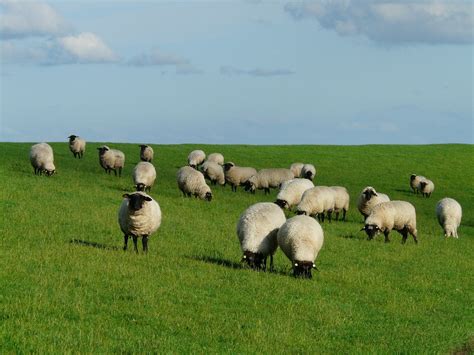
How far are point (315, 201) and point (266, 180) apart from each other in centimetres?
1121

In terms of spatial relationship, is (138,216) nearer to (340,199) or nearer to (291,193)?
(291,193)

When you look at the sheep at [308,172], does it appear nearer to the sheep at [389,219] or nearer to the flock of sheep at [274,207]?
the flock of sheep at [274,207]

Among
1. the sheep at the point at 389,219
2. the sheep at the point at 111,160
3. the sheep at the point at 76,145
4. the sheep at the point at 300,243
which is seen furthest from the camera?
the sheep at the point at 76,145

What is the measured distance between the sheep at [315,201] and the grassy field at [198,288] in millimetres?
1025

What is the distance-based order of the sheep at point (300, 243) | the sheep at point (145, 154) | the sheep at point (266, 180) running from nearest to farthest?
the sheep at point (300, 243) < the sheep at point (266, 180) < the sheep at point (145, 154)

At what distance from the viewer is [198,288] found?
50.8 ft

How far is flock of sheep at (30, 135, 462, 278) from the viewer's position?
18844 millimetres

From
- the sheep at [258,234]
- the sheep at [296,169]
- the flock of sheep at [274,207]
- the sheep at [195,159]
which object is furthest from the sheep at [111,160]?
the sheep at [258,234]

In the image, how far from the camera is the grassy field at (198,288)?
11.7 meters

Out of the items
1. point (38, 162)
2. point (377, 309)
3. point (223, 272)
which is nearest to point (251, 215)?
point (223, 272)

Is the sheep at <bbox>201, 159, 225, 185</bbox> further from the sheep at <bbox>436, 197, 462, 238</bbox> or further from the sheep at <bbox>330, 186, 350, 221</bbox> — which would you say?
the sheep at <bbox>436, 197, 462, 238</bbox>

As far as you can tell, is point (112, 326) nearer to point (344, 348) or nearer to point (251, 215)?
point (344, 348)

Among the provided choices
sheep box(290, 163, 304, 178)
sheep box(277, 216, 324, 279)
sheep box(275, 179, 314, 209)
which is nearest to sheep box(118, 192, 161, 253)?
sheep box(277, 216, 324, 279)

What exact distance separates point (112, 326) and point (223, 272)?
616cm
